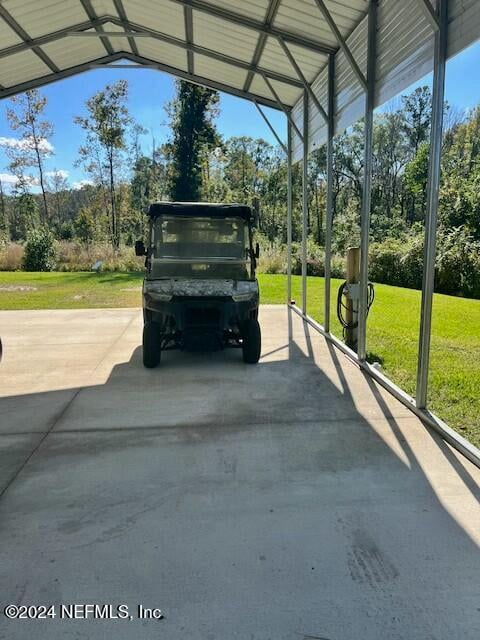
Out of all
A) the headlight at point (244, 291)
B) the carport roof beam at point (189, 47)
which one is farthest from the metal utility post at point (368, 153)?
the carport roof beam at point (189, 47)

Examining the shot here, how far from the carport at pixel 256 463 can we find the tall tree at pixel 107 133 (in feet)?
59.4

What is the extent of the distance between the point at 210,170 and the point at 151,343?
23.9 m

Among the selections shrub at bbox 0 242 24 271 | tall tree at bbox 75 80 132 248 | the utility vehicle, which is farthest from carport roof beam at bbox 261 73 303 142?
tall tree at bbox 75 80 132 248

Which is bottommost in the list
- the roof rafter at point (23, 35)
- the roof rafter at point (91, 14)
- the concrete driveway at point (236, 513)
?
the concrete driveway at point (236, 513)

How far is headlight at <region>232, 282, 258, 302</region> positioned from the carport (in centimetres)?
78

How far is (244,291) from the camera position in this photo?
494 cm

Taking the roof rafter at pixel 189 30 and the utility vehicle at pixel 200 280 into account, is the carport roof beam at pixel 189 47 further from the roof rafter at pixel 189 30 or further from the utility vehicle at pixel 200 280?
the utility vehicle at pixel 200 280

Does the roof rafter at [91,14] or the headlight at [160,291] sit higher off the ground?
the roof rafter at [91,14]

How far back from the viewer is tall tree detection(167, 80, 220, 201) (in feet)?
69.9

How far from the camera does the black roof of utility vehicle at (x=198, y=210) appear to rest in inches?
211

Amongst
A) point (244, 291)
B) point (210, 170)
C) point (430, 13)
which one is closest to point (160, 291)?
point (244, 291)

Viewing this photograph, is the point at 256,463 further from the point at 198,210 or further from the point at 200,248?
the point at 198,210

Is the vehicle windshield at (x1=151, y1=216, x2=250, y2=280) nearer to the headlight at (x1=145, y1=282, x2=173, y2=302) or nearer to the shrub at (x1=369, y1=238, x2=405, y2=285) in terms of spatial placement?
the headlight at (x1=145, y1=282, x2=173, y2=302)

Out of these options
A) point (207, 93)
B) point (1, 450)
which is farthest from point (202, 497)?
point (207, 93)
